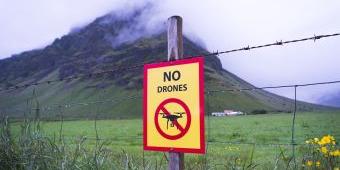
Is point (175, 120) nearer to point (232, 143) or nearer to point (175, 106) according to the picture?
point (175, 106)

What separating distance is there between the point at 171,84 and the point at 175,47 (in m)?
0.41

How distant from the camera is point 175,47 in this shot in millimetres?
4242

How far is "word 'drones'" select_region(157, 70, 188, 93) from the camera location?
395 cm

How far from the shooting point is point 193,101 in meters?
3.85

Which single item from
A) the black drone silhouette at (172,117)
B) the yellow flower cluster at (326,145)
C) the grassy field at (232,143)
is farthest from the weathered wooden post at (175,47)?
the yellow flower cluster at (326,145)

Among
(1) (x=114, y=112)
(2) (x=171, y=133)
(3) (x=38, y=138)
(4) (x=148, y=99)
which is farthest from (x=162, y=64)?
(1) (x=114, y=112)

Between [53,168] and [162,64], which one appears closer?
[162,64]

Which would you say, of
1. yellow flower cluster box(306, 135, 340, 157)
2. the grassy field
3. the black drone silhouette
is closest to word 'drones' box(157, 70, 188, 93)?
the black drone silhouette

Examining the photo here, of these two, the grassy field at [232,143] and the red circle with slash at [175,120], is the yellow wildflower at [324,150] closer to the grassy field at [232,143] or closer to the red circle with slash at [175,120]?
the grassy field at [232,143]

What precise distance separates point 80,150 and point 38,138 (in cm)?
60

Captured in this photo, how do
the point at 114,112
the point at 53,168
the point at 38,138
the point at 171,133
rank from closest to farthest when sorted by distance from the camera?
the point at 171,133 < the point at 53,168 < the point at 38,138 < the point at 114,112

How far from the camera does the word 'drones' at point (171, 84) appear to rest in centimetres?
395

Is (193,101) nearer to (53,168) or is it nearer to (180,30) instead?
(180,30)

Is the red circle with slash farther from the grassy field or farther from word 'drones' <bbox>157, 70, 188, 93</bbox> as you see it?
the grassy field
